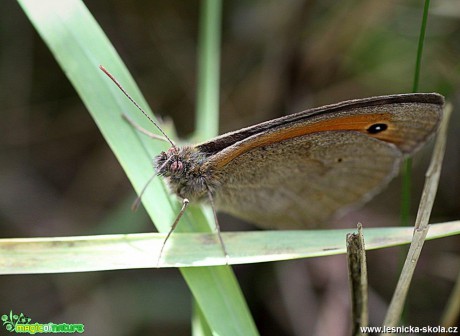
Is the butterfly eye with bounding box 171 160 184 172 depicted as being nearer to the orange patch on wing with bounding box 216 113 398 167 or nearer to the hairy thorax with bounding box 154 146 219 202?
the hairy thorax with bounding box 154 146 219 202

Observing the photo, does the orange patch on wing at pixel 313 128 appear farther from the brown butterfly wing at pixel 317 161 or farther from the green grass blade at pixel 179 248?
the green grass blade at pixel 179 248

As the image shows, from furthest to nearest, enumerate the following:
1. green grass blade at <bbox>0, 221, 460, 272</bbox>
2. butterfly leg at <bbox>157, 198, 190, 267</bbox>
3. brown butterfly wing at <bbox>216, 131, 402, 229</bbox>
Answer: brown butterfly wing at <bbox>216, 131, 402, 229</bbox>
butterfly leg at <bbox>157, 198, 190, 267</bbox>
green grass blade at <bbox>0, 221, 460, 272</bbox>

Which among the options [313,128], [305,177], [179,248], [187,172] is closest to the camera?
[179,248]

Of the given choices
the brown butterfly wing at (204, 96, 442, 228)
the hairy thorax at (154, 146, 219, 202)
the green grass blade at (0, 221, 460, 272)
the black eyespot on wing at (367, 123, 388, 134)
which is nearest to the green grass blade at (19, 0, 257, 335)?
the hairy thorax at (154, 146, 219, 202)

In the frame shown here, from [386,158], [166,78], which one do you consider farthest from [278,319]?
[166,78]

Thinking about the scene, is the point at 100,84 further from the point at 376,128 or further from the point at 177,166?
the point at 376,128

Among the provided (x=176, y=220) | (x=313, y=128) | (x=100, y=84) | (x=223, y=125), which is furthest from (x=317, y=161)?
(x=223, y=125)

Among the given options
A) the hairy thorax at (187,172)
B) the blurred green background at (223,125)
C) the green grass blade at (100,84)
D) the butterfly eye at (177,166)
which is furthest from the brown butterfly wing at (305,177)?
the blurred green background at (223,125)
